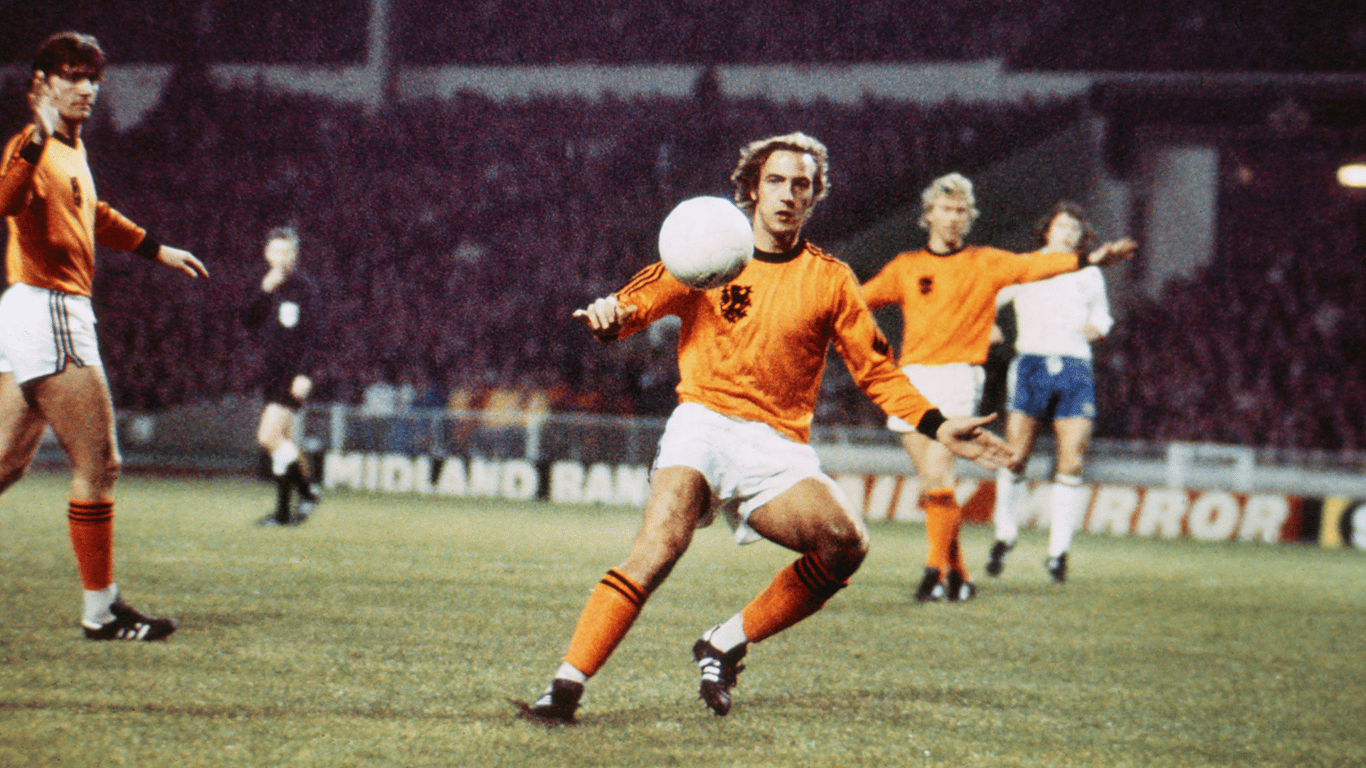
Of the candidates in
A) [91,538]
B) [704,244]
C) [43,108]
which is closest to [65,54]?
[43,108]

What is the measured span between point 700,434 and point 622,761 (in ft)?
3.39

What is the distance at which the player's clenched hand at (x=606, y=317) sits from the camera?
3.45 m

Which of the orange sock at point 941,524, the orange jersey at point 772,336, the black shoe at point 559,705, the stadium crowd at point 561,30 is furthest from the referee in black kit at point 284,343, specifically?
the stadium crowd at point 561,30

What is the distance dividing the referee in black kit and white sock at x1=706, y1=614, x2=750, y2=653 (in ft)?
17.5

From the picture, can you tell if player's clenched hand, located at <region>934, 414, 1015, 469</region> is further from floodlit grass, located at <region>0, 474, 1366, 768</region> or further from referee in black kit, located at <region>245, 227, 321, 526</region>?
referee in black kit, located at <region>245, 227, 321, 526</region>

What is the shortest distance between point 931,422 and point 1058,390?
4276 mm

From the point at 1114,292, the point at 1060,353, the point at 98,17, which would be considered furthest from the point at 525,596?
the point at 98,17

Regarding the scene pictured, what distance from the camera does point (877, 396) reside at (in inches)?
151

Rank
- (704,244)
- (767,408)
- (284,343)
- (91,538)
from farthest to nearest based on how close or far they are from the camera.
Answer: (284,343), (91,538), (767,408), (704,244)

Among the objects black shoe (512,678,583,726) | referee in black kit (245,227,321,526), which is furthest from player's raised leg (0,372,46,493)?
referee in black kit (245,227,321,526)

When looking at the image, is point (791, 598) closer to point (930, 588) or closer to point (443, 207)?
point (930, 588)

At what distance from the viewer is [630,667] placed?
4289 mm

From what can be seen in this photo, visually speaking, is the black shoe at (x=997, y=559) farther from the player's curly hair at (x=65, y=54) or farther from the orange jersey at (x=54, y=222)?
the player's curly hair at (x=65, y=54)

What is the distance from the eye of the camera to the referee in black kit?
8.55 metres
